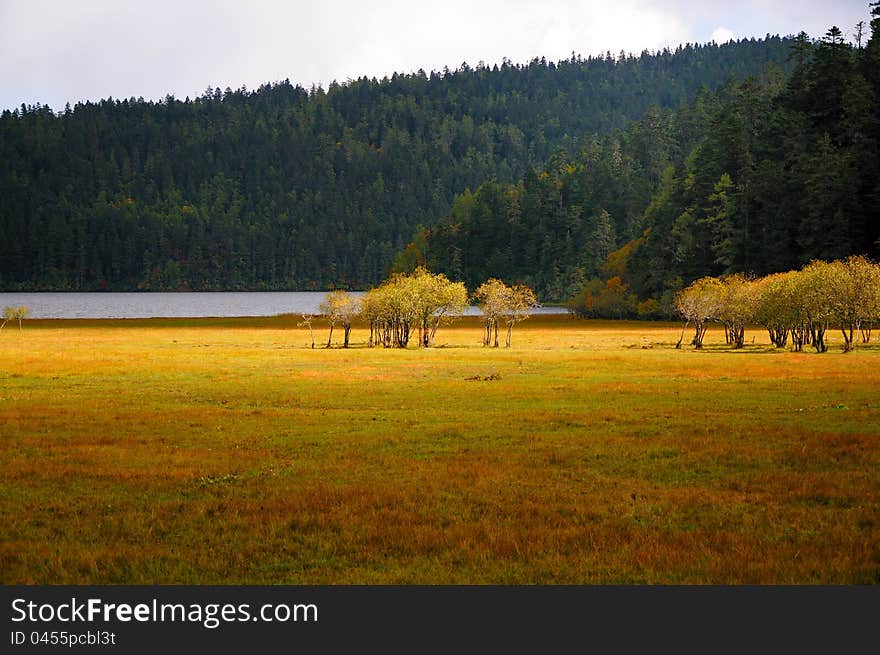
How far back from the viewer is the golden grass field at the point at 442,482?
47.8 feet

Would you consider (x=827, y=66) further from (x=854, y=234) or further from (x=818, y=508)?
(x=818, y=508)

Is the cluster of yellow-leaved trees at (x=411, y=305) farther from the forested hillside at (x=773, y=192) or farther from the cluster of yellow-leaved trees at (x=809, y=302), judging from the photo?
the forested hillside at (x=773, y=192)

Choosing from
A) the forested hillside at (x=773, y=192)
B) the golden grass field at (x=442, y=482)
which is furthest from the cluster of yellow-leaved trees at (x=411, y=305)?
the forested hillside at (x=773, y=192)

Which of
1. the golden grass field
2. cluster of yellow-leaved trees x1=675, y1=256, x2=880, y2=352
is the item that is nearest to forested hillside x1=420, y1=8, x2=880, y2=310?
cluster of yellow-leaved trees x1=675, y1=256, x2=880, y2=352

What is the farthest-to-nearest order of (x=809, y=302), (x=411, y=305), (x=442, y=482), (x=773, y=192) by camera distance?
(x=773, y=192), (x=411, y=305), (x=809, y=302), (x=442, y=482)

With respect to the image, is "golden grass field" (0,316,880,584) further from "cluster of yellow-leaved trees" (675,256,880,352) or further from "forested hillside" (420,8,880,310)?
→ "forested hillside" (420,8,880,310)

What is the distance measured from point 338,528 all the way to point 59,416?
21131mm

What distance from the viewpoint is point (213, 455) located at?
2489 centimetres

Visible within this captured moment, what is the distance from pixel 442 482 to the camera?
20.9m

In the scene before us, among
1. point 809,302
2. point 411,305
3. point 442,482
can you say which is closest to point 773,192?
point 809,302

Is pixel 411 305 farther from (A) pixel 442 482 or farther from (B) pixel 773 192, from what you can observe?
(B) pixel 773 192

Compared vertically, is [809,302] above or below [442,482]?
above

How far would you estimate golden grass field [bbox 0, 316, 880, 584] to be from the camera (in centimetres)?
1455

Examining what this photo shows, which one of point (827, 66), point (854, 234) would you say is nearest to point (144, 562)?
point (854, 234)
